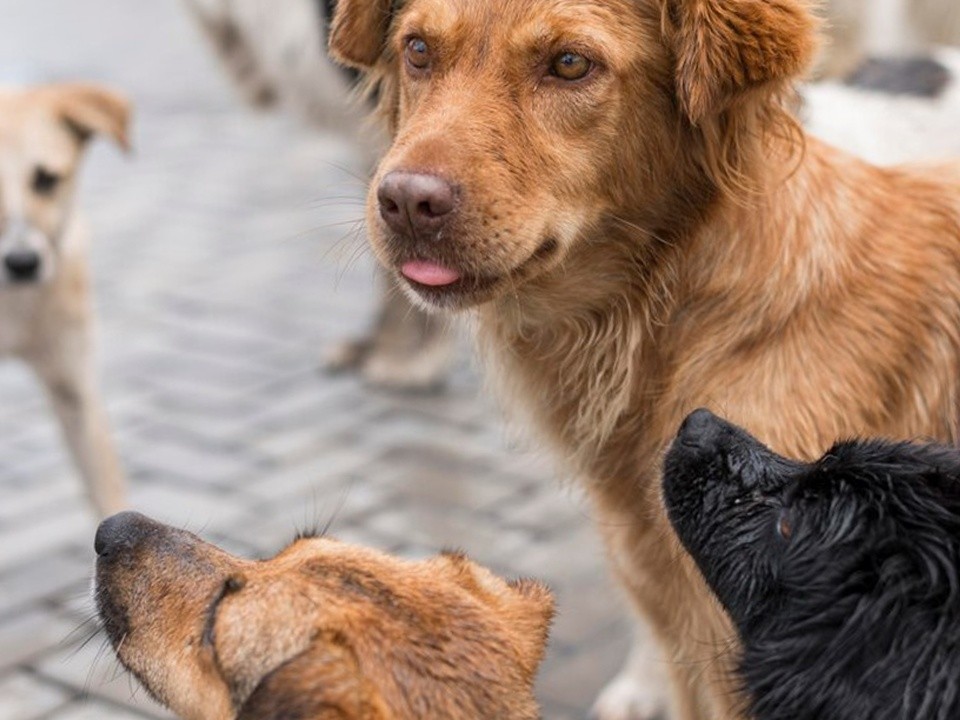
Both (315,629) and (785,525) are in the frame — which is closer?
(315,629)

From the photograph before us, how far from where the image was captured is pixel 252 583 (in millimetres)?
2777

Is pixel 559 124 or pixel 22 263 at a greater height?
pixel 559 124

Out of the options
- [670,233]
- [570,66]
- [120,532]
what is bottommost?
[120,532]

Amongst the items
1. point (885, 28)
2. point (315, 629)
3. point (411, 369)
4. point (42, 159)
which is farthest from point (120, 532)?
point (885, 28)

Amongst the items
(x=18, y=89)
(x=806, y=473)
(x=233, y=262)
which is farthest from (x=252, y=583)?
(x=233, y=262)

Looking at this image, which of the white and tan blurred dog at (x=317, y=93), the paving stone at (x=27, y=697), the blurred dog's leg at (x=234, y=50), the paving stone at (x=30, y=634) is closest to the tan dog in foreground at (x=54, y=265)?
the paving stone at (x=30, y=634)

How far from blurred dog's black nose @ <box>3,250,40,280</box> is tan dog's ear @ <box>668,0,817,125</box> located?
293 centimetres

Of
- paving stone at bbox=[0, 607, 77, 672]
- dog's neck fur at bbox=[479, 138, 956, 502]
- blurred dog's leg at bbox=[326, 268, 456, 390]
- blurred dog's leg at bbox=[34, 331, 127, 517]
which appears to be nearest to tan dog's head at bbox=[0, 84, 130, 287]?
blurred dog's leg at bbox=[34, 331, 127, 517]

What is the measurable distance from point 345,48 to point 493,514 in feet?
7.83

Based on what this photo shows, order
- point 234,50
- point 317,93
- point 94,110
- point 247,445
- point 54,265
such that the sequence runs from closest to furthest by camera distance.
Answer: point 54,265, point 94,110, point 247,445, point 317,93, point 234,50

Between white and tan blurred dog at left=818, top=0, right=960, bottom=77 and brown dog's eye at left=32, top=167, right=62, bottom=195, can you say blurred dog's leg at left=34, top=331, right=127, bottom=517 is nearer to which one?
brown dog's eye at left=32, top=167, right=62, bottom=195

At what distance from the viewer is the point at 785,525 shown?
271 centimetres

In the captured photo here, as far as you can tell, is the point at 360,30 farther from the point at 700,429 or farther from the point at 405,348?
the point at 405,348

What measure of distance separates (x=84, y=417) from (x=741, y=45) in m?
3.22
